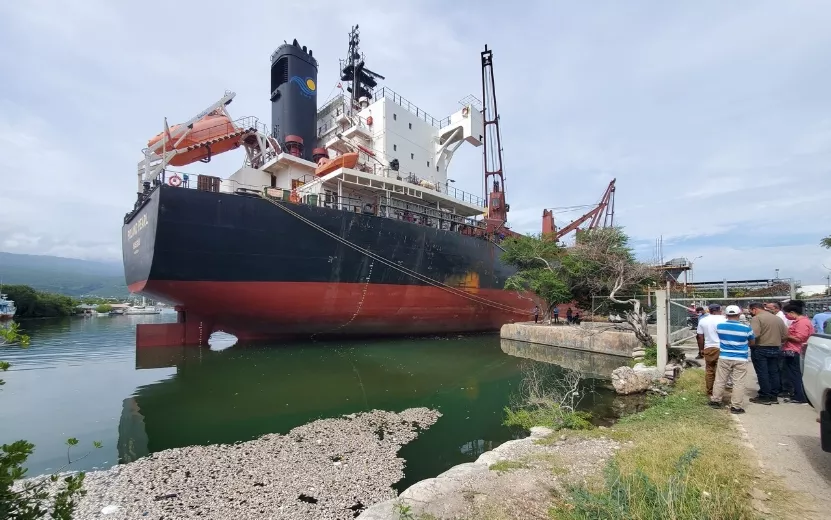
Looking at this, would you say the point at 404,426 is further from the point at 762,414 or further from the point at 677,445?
the point at 762,414

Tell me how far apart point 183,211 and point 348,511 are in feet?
Result: 36.0

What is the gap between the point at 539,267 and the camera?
1852 cm

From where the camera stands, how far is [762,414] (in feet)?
15.6

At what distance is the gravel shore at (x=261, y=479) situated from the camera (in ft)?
12.3

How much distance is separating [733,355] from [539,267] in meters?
13.7

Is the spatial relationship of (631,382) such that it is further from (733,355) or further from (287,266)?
(287,266)

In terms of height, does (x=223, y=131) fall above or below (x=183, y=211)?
above

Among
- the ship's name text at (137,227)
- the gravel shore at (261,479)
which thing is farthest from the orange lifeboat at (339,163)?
the gravel shore at (261,479)

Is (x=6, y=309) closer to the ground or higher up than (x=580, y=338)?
closer to the ground

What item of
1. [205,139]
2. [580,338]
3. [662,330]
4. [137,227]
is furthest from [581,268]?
[137,227]

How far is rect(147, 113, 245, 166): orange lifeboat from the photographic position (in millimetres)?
14781

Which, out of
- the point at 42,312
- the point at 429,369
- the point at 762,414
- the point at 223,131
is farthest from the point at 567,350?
the point at 42,312

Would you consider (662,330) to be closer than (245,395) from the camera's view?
Yes

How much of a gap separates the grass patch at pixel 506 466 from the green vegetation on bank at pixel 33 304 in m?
52.2
